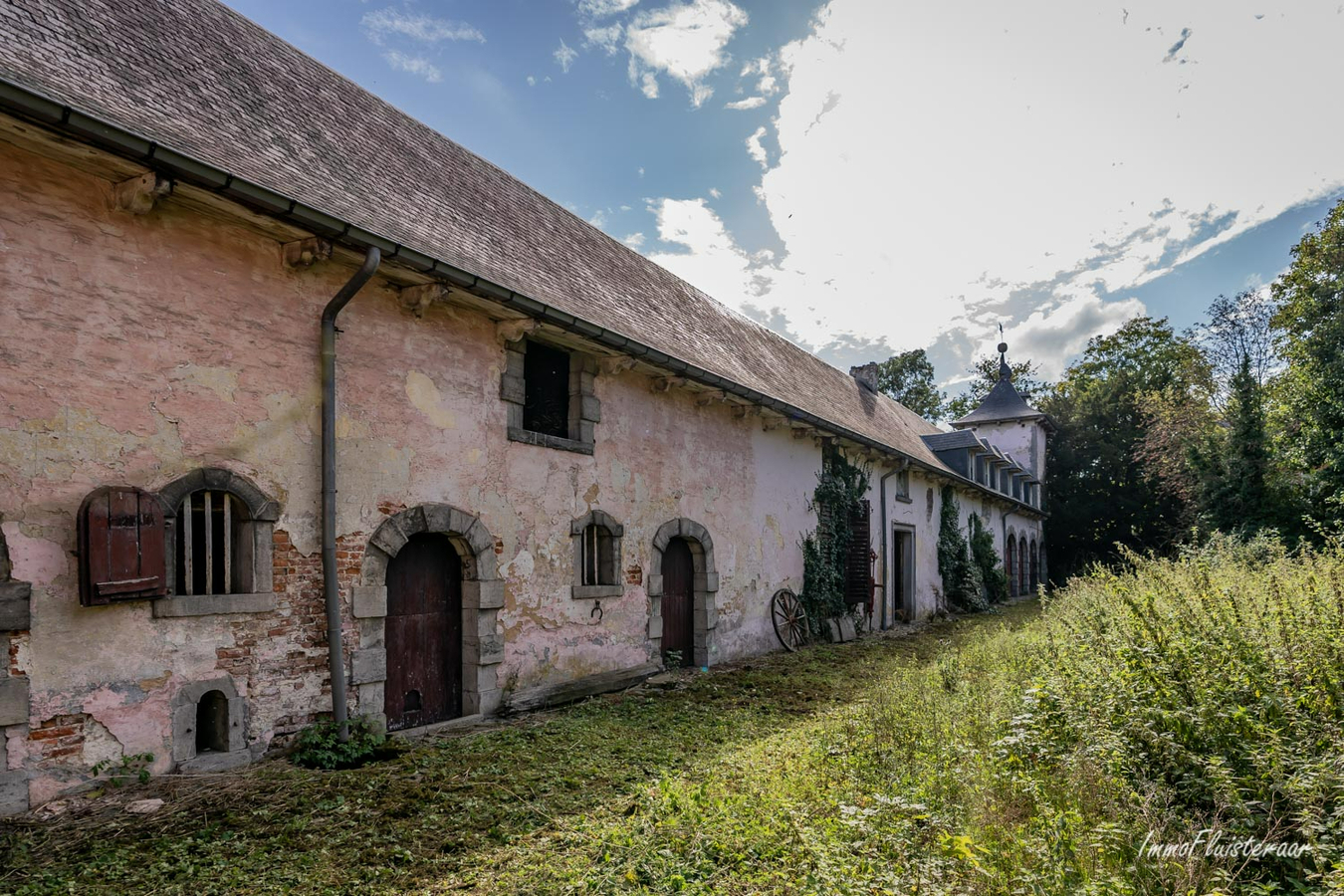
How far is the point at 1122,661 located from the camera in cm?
472

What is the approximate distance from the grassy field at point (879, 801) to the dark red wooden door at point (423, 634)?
0.85 m

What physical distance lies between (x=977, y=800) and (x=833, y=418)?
10387mm

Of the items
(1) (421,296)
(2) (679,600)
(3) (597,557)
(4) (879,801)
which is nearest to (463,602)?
(3) (597,557)

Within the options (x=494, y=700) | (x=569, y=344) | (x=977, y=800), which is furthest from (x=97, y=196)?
(x=977, y=800)

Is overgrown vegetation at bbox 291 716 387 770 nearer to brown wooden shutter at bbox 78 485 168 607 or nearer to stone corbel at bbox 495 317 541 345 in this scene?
brown wooden shutter at bbox 78 485 168 607

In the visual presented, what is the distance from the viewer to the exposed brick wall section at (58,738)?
4.21m

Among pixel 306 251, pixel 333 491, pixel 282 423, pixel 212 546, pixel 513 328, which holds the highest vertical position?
pixel 306 251

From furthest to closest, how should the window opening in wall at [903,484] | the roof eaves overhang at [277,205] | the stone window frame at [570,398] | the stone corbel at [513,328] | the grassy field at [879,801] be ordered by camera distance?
the window opening in wall at [903,484], the stone window frame at [570,398], the stone corbel at [513,328], the roof eaves overhang at [277,205], the grassy field at [879,801]

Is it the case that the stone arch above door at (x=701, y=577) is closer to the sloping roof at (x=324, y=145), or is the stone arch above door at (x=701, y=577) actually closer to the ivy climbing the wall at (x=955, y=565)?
the sloping roof at (x=324, y=145)

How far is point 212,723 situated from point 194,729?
20 cm

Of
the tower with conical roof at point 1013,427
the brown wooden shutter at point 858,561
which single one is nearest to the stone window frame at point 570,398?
the brown wooden shutter at point 858,561

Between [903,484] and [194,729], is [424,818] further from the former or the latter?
[903,484]

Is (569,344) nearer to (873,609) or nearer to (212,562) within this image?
(212,562)

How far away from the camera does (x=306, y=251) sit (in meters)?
5.56
